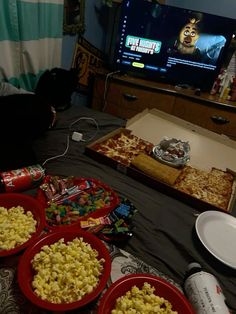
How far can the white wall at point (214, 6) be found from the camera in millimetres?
2430

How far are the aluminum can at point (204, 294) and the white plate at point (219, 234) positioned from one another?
17 cm

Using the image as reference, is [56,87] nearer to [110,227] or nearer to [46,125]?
[46,125]

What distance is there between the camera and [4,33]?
148 cm

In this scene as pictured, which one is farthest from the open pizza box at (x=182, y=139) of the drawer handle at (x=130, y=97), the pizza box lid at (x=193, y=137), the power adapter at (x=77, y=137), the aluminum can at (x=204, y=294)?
the drawer handle at (x=130, y=97)

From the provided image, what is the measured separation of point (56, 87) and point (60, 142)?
1.90 feet

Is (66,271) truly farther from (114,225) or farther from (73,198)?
(73,198)

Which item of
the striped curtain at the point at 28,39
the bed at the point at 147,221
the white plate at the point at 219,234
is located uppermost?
the striped curtain at the point at 28,39

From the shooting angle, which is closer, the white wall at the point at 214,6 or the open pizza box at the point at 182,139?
the open pizza box at the point at 182,139

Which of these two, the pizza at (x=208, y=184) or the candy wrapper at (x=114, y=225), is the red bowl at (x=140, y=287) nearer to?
the candy wrapper at (x=114, y=225)

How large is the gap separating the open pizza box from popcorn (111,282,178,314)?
514 millimetres

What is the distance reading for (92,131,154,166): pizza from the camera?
1246mm

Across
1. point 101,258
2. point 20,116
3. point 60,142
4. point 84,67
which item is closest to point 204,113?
point 84,67

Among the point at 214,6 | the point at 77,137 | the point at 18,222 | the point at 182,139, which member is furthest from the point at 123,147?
the point at 214,6

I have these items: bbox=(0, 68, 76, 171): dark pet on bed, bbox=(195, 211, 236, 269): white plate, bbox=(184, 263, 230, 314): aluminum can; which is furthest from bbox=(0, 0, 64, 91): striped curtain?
bbox=(184, 263, 230, 314): aluminum can
